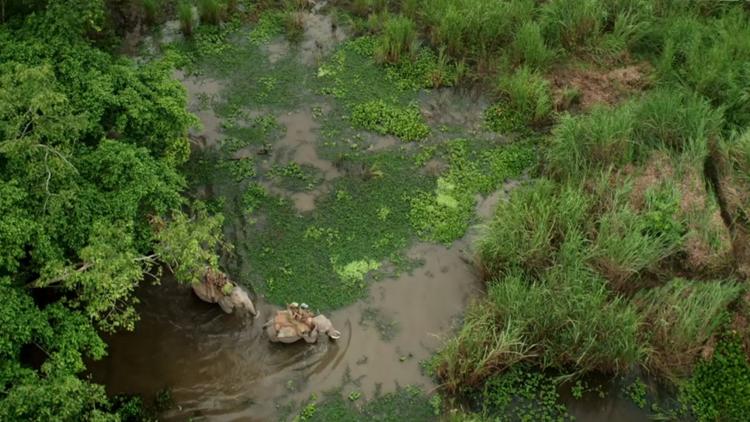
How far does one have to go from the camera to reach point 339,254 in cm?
848

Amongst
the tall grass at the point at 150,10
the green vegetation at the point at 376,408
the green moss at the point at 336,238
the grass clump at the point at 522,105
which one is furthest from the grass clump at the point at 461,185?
the tall grass at the point at 150,10

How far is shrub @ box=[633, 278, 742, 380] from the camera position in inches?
289

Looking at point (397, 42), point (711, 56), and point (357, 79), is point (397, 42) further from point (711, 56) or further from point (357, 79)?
point (711, 56)

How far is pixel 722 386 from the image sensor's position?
7.27 meters

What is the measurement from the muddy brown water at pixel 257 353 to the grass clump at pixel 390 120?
8.62ft

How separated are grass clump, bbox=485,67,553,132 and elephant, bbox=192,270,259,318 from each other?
4.70 metres

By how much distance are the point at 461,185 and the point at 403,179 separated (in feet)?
2.67

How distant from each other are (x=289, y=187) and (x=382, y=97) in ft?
7.62

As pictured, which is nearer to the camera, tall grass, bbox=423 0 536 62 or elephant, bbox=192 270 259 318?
elephant, bbox=192 270 259 318

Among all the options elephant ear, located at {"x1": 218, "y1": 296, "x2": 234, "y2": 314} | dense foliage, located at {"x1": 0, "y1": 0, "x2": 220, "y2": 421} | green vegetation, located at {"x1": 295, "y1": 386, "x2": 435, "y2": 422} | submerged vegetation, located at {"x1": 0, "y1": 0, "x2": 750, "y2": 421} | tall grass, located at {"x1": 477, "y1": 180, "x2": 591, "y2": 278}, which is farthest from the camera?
tall grass, located at {"x1": 477, "y1": 180, "x2": 591, "y2": 278}

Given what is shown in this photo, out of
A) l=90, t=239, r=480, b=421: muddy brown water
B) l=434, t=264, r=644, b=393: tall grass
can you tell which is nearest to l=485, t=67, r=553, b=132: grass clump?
l=90, t=239, r=480, b=421: muddy brown water

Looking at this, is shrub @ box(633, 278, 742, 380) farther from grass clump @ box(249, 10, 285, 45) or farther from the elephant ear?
grass clump @ box(249, 10, 285, 45)

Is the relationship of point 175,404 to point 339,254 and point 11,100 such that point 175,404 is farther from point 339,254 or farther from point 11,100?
point 11,100

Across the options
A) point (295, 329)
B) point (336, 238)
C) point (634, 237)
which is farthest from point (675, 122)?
point (295, 329)
